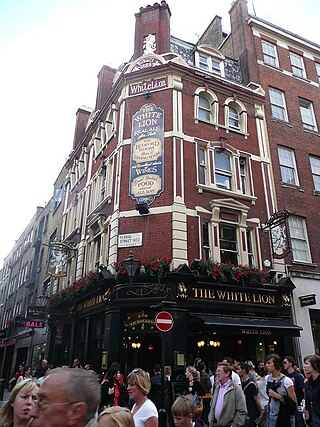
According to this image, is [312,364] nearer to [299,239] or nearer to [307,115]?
[299,239]

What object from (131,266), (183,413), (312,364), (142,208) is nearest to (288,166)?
(142,208)

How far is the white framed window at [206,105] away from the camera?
17469 millimetres

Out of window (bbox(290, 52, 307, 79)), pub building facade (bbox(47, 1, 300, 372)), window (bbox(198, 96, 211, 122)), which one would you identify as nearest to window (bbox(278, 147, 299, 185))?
pub building facade (bbox(47, 1, 300, 372))

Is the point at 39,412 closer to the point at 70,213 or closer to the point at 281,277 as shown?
the point at 281,277

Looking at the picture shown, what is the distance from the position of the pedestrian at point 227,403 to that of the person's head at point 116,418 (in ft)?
11.1

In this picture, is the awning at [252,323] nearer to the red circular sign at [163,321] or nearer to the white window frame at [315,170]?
the red circular sign at [163,321]

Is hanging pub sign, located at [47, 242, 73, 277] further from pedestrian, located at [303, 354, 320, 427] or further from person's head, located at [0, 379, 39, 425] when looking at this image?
person's head, located at [0, 379, 39, 425]

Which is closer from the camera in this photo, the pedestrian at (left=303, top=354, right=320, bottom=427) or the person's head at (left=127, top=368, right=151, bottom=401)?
A: the person's head at (left=127, top=368, right=151, bottom=401)

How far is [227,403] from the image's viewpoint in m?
5.65

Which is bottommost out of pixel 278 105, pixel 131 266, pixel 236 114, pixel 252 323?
pixel 252 323

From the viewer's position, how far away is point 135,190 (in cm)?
1529

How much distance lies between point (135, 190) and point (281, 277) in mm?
7580

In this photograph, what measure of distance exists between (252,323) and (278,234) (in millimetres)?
4432

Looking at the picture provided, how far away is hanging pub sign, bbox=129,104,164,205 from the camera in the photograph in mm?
15078
